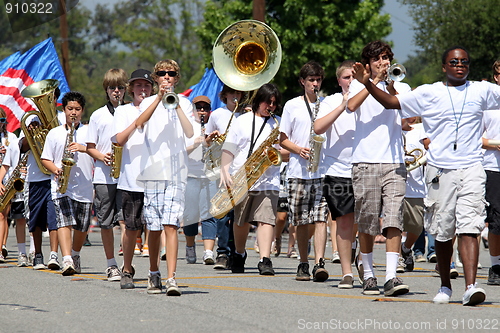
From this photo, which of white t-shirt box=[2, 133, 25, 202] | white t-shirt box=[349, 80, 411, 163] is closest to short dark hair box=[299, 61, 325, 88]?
white t-shirt box=[349, 80, 411, 163]

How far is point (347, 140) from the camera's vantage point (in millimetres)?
8156

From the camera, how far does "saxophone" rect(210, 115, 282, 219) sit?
9180mm

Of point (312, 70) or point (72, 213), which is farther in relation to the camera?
point (72, 213)

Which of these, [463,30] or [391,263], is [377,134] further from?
[463,30]

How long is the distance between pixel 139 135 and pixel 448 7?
20435 millimetres

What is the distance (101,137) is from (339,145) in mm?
2572

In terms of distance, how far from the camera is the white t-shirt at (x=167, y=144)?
711cm

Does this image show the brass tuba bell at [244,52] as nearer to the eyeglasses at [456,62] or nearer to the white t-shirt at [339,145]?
the white t-shirt at [339,145]

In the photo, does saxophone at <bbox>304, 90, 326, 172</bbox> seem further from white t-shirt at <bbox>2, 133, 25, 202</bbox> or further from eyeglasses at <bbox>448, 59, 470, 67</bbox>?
white t-shirt at <bbox>2, 133, 25, 202</bbox>

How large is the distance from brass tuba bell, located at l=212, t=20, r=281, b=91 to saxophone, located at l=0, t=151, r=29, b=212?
3.05 metres

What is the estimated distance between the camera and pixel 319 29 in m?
29.7

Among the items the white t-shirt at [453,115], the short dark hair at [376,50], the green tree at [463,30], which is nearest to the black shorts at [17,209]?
the short dark hair at [376,50]

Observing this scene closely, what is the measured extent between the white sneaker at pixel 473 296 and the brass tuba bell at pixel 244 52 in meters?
3.98

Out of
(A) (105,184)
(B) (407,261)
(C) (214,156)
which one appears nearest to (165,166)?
(A) (105,184)
